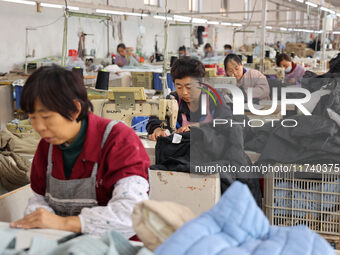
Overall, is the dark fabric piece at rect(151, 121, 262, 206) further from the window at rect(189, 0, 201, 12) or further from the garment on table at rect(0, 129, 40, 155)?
the window at rect(189, 0, 201, 12)

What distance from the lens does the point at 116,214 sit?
4.65 feet

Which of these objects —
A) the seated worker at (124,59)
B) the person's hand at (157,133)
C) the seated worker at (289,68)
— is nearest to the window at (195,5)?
the seated worker at (124,59)

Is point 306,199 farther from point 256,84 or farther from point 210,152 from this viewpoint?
point 256,84

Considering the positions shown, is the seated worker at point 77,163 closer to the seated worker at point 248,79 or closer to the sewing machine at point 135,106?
the sewing machine at point 135,106

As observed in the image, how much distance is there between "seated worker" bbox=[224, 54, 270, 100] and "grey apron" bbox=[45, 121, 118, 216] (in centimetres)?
360

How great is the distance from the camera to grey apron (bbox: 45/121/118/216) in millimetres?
1557

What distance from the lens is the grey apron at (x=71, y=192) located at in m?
1.56

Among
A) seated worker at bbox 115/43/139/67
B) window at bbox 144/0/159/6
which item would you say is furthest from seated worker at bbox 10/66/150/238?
window at bbox 144/0/159/6

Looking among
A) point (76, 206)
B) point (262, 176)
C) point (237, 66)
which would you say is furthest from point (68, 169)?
point (237, 66)

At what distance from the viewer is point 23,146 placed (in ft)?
10.3

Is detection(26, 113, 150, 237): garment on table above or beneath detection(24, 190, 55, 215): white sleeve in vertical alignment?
above

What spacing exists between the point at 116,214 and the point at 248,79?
3858 millimetres

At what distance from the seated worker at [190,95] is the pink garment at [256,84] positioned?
6.49ft

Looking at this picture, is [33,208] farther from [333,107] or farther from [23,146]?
[333,107]
